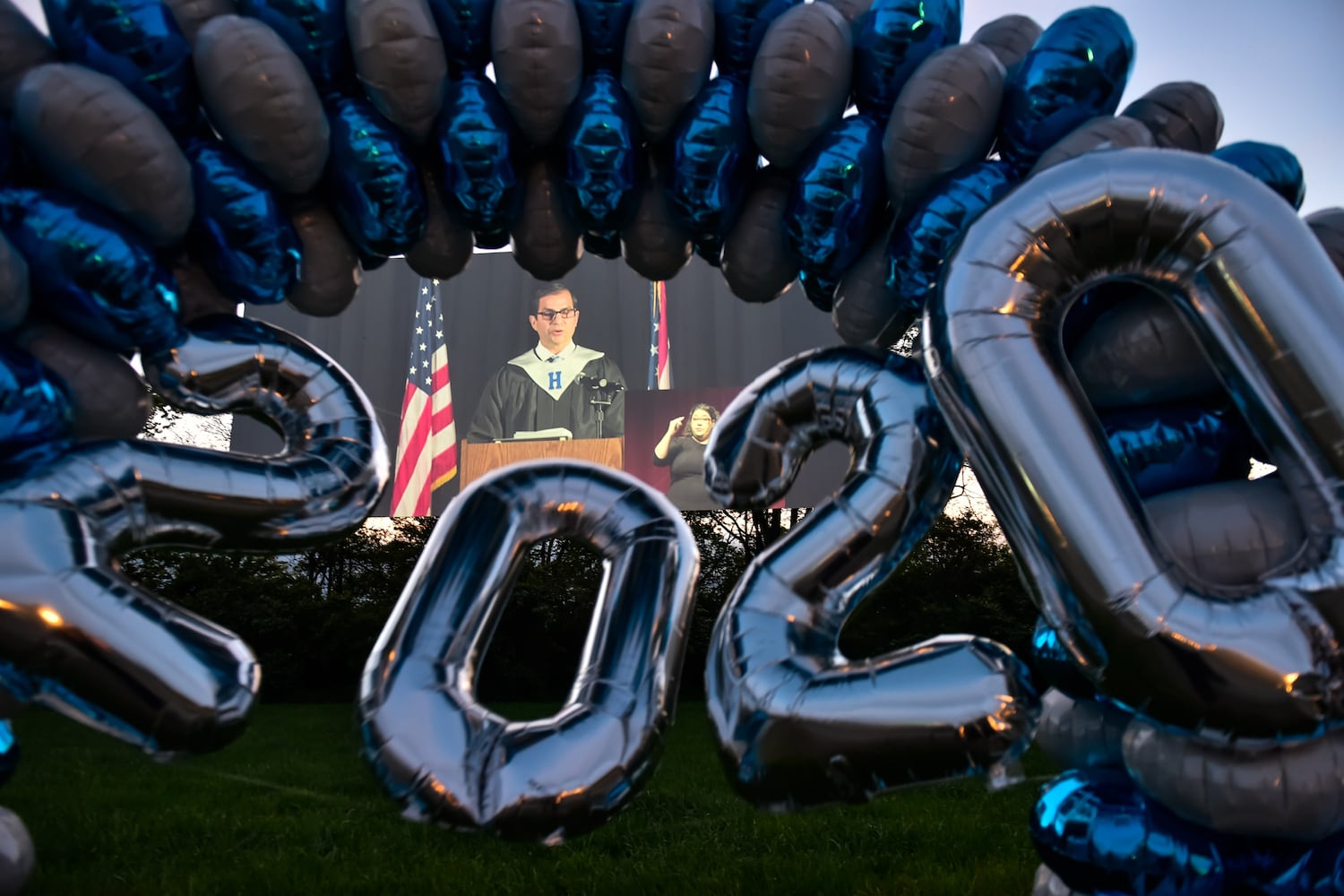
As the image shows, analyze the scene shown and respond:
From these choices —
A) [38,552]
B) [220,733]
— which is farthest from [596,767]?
[38,552]

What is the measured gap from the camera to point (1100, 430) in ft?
4.43

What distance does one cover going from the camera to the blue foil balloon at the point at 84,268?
154 cm

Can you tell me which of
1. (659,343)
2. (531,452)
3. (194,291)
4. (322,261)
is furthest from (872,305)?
(659,343)

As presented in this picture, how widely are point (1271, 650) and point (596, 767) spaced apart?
2.74ft

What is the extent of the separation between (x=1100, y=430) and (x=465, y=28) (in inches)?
47.2

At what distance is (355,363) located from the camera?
29.3 ft

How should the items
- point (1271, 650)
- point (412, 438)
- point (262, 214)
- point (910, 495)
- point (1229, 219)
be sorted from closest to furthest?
point (1271, 650) → point (1229, 219) → point (910, 495) → point (262, 214) → point (412, 438)

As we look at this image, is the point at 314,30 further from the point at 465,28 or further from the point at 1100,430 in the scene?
the point at 1100,430

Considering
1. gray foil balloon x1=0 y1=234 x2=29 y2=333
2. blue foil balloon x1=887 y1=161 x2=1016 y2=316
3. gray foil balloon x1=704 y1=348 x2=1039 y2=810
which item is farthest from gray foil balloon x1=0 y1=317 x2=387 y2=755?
blue foil balloon x1=887 y1=161 x2=1016 y2=316

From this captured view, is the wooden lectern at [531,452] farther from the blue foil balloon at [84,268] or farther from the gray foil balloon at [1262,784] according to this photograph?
the gray foil balloon at [1262,784]

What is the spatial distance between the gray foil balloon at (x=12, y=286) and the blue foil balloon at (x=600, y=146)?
835mm

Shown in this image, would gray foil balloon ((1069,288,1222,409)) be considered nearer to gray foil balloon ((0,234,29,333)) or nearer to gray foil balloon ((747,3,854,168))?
gray foil balloon ((747,3,854,168))

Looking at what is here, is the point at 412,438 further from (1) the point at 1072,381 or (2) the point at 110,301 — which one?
(1) the point at 1072,381

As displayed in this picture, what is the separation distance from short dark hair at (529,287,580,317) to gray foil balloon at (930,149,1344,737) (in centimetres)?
742
